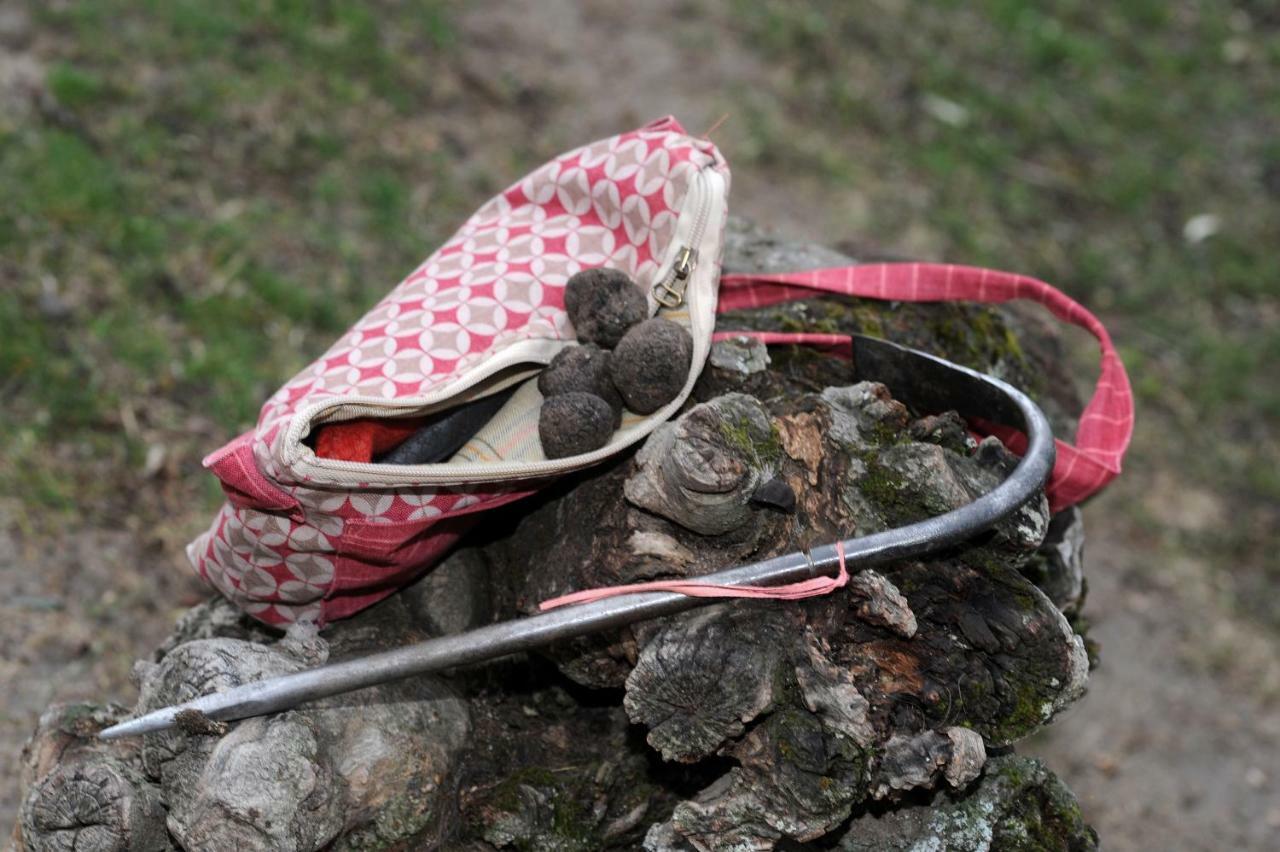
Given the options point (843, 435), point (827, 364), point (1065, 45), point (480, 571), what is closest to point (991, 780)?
point (843, 435)

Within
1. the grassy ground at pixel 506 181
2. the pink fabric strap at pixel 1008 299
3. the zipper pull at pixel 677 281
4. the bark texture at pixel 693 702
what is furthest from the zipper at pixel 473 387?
the grassy ground at pixel 506 181

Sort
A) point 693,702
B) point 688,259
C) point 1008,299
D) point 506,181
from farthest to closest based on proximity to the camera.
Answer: point 506,181 → point 1008,299 → point 688,259 → point 693,702

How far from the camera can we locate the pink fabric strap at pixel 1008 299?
8.90 ft

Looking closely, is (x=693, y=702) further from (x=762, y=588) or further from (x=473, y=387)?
(x=473, y=387)

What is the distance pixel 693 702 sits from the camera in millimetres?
2188

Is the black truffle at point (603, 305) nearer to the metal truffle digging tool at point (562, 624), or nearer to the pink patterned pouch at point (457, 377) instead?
the pink patterned pouch at point (457, 377)

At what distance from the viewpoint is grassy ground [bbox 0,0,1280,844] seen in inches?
164

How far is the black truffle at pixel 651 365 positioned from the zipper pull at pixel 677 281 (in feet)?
0.55

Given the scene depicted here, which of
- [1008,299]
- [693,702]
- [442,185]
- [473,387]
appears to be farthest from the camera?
[442,185]

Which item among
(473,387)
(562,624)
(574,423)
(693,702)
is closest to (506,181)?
(473,387)

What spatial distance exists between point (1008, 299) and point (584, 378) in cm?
121

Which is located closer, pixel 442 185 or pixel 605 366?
pixel 605 366

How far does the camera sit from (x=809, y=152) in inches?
253

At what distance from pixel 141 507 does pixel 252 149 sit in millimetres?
2037
